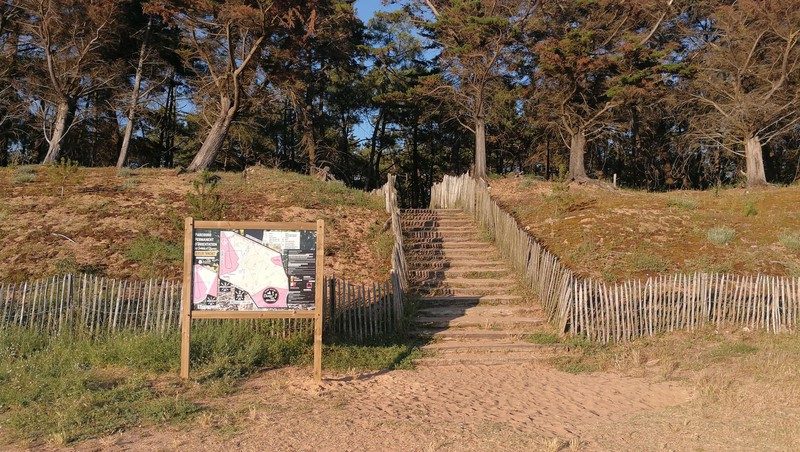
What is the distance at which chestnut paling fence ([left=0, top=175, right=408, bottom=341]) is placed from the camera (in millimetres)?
7977

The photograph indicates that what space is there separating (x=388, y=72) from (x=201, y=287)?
24895 mm

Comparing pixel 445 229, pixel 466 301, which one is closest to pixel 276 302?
pixel 466 301

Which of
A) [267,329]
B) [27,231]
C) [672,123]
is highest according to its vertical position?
[672,123]

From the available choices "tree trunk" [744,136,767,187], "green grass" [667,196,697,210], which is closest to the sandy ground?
"green grass" [667,196,697,210]

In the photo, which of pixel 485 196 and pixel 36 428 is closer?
pixel 36 428

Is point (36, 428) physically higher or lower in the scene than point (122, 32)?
lower

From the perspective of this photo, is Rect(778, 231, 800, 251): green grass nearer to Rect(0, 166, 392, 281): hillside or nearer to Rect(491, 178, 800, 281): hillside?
Rect(491, 178, 800, 281): hillside

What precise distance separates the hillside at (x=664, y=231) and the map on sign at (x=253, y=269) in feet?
21.2

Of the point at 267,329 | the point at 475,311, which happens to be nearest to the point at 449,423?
the point at 267,329

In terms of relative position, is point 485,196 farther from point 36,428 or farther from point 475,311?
point 36,428

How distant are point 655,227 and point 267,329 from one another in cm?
993

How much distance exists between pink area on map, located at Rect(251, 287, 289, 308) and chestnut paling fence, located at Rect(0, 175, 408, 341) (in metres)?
1.43

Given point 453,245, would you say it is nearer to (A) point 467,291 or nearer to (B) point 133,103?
(A) point 467,291

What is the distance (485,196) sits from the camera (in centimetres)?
1500
